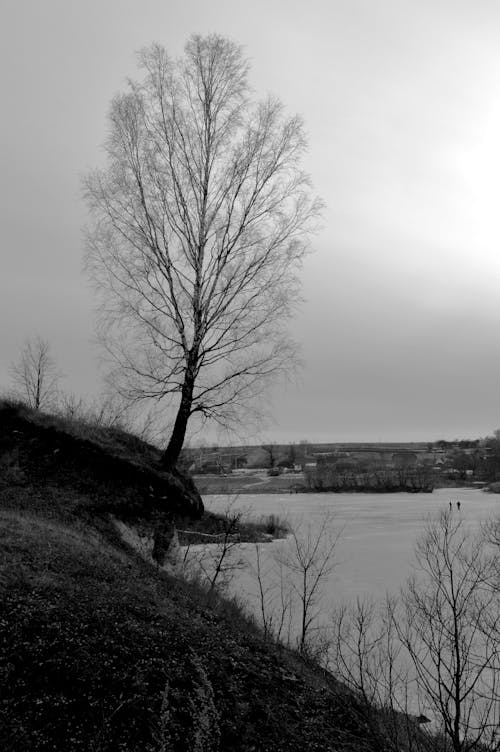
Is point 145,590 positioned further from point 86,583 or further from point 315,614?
point 315,614

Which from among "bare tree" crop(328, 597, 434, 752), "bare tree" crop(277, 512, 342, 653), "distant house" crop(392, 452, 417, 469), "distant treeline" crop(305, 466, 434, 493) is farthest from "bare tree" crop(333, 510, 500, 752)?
"distant house" crop(392, 452, 417, 469)

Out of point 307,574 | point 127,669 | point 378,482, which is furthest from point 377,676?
point 378,482

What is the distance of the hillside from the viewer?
3.68 m

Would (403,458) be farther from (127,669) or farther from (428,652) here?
(127,669)

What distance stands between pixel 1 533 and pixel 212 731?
11.9 feet

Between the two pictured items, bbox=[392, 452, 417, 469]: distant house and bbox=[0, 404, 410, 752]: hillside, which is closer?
bbox=[0, 404, 410, 752]: hillside

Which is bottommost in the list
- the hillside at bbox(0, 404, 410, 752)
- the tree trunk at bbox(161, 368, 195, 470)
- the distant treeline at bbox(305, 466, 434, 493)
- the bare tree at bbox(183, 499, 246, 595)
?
the distant treeline at bbox(305, 466, 434, 493)

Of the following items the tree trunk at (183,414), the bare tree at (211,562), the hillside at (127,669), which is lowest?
the bare tree at (211,562)

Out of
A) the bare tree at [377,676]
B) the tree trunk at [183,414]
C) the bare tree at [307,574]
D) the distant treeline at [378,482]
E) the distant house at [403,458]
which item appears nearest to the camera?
the bare tree at [377,676]

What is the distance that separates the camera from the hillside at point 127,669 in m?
3.68

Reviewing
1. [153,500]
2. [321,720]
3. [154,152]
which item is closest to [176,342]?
[153,500]

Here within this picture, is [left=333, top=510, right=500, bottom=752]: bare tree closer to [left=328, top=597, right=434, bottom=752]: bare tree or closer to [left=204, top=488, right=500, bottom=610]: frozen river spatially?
[left=328, top=597, right=434, bottom=752]: bare tree

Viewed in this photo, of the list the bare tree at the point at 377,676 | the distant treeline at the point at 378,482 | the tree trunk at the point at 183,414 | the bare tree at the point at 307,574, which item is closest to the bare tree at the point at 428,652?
the bare tree at the point at 377,676

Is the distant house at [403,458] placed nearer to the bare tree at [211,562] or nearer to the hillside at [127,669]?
the bare tree at [211,562]
